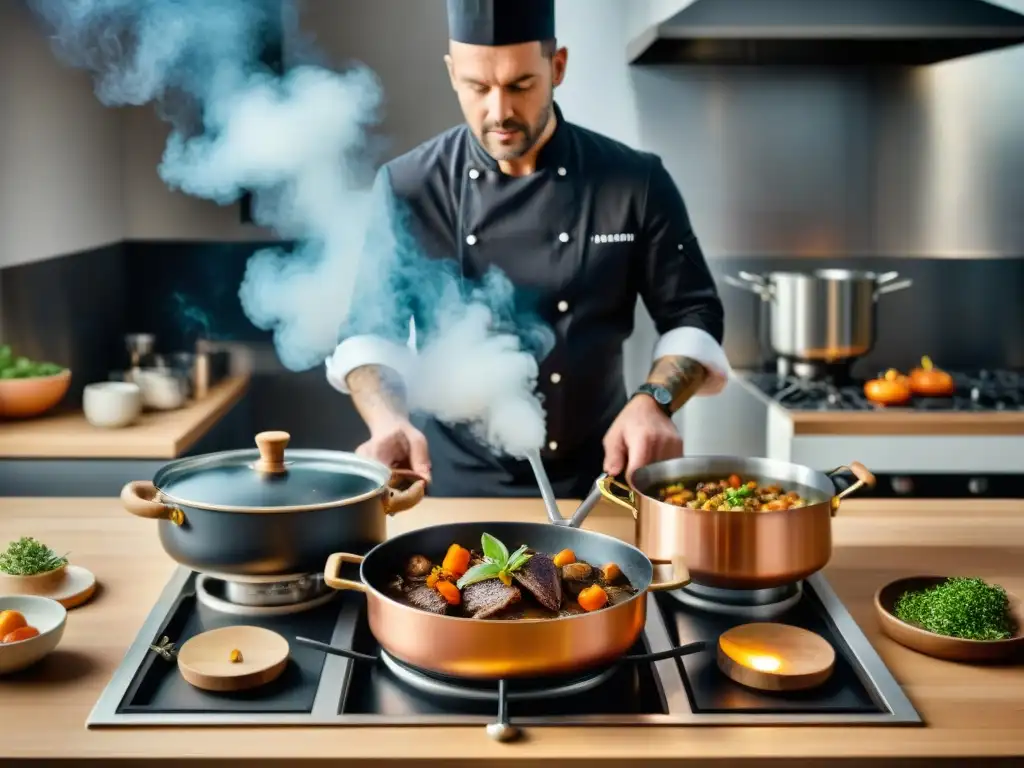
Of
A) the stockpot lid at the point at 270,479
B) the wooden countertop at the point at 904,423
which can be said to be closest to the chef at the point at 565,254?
the wooden countertop at the point at 904,423

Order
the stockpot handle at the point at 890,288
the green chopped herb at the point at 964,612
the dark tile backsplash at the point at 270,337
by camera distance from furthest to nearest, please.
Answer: the dark tile backsplash at the point at 270,337
the stockpot handle at the point at 890,288
the green chopped herb at the point at 964,612

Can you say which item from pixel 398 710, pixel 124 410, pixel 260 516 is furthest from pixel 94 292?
pixel 398 710

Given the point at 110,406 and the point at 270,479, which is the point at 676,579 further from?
the point at 110,406

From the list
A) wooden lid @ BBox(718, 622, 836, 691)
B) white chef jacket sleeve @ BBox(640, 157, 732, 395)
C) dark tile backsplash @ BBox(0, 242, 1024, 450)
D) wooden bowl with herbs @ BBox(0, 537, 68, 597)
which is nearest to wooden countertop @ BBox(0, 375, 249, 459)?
dark tile backsplash @ BBox(0, 242, 1024, 450)

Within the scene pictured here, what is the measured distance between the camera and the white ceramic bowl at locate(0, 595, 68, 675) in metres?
1.22

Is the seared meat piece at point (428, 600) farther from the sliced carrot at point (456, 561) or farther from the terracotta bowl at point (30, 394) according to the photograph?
the terracotta bowl at point (30, 394)

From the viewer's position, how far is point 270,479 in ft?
4.75

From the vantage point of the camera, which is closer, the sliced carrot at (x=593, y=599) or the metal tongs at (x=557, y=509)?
the sliced carrot at (x=593, y=599)

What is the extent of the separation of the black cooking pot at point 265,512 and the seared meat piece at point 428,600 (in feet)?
0.55

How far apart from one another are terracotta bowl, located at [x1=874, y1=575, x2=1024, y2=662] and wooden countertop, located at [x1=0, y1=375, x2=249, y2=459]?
6.66 feet

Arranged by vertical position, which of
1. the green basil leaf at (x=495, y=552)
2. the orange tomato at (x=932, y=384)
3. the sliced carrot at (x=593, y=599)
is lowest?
the orange tomato at (x=932, y=384)

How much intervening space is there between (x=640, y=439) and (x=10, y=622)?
1.04 meters

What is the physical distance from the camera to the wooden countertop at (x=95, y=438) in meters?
2.87

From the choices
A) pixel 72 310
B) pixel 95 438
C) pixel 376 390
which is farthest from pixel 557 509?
pixel 72 310
